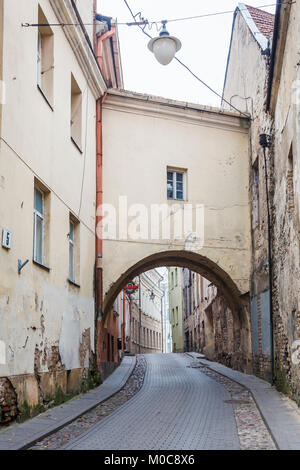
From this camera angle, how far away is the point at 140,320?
37.9 metres

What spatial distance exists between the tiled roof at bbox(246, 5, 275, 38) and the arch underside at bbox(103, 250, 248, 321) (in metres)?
6.34

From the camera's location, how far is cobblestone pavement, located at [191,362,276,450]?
687 cm

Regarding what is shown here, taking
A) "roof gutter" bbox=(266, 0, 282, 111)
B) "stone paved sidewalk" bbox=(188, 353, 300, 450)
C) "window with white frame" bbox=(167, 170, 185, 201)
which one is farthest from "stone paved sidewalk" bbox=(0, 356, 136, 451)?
"roof gutter" bbox=(266, 0, 282, 111)

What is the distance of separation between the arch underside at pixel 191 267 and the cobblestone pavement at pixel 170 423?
2634mm

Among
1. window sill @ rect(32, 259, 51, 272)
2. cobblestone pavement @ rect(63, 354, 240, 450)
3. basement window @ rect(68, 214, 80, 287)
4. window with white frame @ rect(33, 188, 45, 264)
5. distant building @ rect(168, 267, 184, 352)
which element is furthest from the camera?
distant building @ rect(168, 267, 184, 352)

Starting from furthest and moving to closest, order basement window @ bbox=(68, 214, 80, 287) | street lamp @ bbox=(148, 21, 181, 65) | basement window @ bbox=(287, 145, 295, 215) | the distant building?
1. the distant building
2. basement window @ bbox=(68, 214, 80, 287)
3. basement window @ bbox=(287, 145, 295, 215)
4. street lamp @ bbox=(148, 21, 181, 65)

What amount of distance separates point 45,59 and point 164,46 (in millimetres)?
2288

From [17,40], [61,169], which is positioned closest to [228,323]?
[61,169]

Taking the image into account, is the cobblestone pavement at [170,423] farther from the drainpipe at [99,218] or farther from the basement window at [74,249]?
the basement window at [74,249]

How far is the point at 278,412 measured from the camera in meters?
8.79

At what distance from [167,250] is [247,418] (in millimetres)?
6489

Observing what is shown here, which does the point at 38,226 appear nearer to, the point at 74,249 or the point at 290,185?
the point at 74,249

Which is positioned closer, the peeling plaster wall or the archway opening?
the peeling plaster wall

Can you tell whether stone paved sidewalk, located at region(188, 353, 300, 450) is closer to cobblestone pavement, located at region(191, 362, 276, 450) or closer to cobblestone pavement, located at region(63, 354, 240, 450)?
cobblestone pavement, located at region(191, 362, 276, 450)
